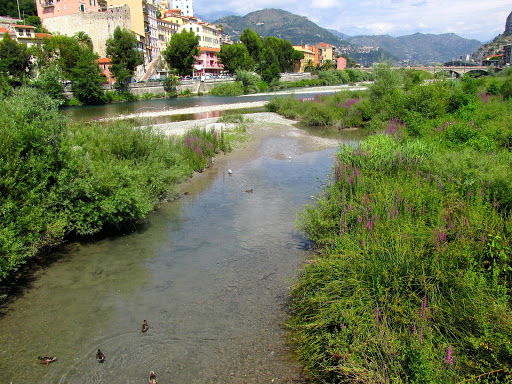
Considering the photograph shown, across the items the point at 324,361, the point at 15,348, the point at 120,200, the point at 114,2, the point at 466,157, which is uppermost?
the point at 114,2

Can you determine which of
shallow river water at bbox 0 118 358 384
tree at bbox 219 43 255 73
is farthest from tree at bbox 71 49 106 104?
shallow river water at bbox 0 118 358 384

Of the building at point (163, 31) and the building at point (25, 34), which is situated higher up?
the building at point (163, 31)

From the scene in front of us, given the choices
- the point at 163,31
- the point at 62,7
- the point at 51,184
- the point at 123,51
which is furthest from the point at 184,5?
the point at 51,184

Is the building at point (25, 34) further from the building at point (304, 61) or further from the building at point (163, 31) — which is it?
the building at point (304, 61)

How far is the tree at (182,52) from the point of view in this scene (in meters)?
80.0

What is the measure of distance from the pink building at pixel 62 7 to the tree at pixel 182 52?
2401cm

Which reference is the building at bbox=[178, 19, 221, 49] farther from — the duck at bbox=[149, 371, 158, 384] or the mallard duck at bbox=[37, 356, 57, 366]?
the duck at bbox=[149, 371, 158, 384]

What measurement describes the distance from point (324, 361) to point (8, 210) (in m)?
6.78

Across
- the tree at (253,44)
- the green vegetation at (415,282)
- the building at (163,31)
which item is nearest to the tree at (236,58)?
the tree at (253,44)

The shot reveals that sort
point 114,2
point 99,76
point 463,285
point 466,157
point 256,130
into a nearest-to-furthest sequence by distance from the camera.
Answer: point 463,285 → point 466,157 → point 256,130 → point 99,76 → point 114,2

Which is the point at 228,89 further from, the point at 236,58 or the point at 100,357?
the point at 100,357

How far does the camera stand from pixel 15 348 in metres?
6.12

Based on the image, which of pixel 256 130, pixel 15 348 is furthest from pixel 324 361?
pixel 256 130

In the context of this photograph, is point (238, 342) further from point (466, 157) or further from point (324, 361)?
point (466, 157)
